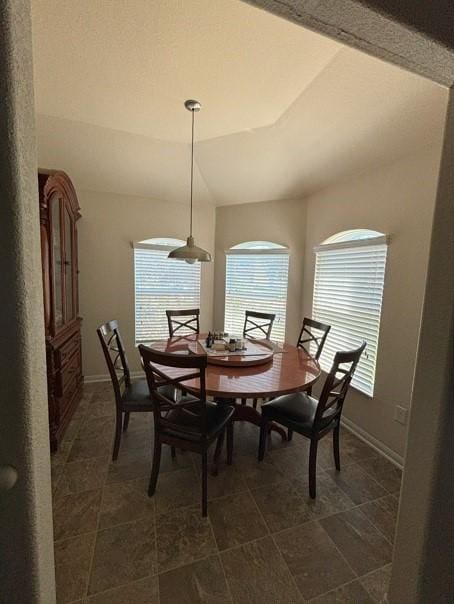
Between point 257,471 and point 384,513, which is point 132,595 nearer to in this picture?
point 257,471

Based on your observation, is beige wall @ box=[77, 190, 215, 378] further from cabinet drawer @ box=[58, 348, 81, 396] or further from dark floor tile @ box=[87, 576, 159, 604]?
dark floor tile @ box=[87, 576, 159, 604]

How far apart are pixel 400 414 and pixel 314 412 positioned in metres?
0.83

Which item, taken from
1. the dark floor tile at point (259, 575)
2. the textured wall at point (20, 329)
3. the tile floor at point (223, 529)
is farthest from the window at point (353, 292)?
the textured wall at point (20, 329)

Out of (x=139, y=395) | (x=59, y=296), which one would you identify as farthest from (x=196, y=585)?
(x=59, y=296)

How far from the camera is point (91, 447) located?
225 centimetres

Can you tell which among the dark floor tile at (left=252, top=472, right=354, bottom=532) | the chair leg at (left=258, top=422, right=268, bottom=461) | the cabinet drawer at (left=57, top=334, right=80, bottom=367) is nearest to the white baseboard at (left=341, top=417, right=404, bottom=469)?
the dark floor tile at (left=252, top=472, right=354, bottom=532)

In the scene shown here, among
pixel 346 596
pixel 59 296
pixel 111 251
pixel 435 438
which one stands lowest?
pixel 346 596

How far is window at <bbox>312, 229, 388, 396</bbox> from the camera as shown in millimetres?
2490

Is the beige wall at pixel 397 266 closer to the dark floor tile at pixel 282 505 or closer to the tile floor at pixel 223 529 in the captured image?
the tile floor at pixel 223 529

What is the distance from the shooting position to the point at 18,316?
0.56 meters

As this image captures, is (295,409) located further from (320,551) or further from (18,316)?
(18,316)

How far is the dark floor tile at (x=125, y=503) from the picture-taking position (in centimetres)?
161

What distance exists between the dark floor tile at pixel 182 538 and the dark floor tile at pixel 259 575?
0.13 meters

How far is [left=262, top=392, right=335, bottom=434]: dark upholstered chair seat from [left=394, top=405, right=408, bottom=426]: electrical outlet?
2.33ft
